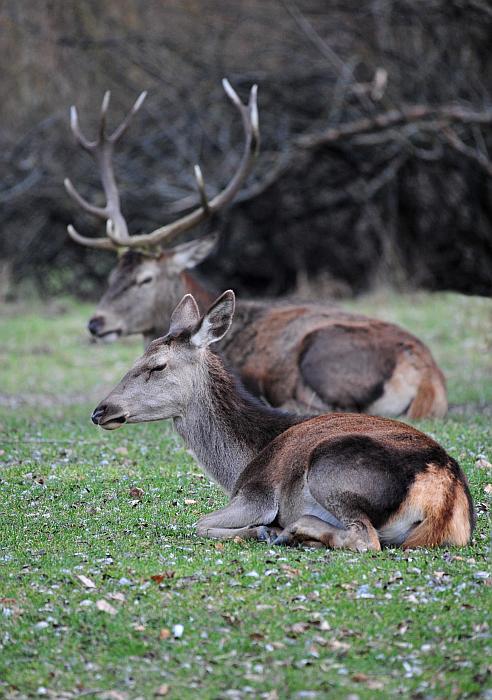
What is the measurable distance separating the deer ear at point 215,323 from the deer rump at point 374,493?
114 centimetres

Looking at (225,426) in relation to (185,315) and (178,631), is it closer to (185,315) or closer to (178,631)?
(185,315)

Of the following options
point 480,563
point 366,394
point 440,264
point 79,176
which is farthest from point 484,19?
point 480,563

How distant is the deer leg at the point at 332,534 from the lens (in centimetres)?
582

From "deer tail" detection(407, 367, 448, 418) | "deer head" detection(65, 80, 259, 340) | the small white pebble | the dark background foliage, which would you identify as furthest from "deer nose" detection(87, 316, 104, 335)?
the dark background foliage

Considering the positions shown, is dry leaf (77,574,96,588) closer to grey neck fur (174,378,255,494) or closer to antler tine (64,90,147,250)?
grey neck fur (174,378,255,494)

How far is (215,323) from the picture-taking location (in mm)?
7062

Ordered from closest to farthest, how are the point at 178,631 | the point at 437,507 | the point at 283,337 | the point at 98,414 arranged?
the point at 178,631 → the point at 437,507 → the point at 98,414 → the point at 283,337

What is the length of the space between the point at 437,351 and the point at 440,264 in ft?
22.5

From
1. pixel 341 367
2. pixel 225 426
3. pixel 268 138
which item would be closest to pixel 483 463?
pixel 225 426

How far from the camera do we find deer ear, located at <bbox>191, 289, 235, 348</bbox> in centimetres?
693

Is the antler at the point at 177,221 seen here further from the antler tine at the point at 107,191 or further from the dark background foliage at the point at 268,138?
the dark background foliage at the point at 268,138

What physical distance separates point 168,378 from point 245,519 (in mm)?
1139

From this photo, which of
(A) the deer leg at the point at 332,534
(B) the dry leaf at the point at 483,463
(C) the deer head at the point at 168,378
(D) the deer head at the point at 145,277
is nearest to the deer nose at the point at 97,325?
(D) the deer head at the point at 145,277

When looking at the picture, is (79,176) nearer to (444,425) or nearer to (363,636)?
(444,425)
